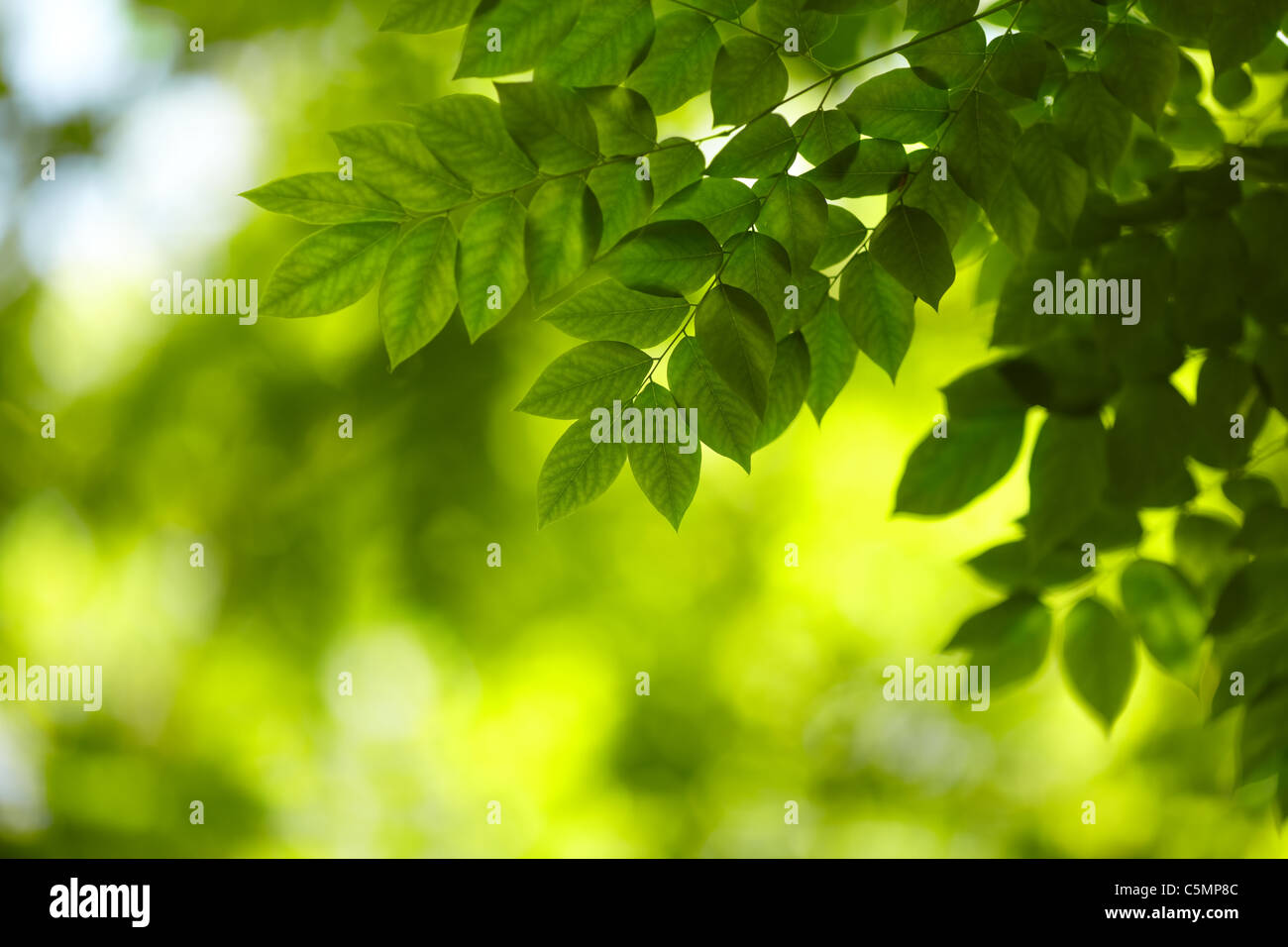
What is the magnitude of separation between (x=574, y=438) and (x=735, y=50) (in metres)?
0.25

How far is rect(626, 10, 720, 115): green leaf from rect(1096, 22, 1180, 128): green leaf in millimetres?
241

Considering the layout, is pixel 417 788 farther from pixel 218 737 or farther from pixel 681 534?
pixel 681 534

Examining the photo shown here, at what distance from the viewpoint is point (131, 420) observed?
1.97 meters

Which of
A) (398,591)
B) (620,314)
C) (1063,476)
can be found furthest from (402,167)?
(398,591)

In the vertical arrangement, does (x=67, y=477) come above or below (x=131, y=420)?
below

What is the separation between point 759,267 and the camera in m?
0.52

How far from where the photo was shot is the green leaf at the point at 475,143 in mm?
487

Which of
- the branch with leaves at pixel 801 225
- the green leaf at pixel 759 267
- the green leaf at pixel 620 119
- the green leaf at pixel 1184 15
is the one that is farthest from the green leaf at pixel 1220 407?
the green leaf at pixel 620 119

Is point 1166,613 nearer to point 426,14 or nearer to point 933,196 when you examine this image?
point 933,196

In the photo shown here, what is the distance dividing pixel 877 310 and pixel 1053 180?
125 millimetres

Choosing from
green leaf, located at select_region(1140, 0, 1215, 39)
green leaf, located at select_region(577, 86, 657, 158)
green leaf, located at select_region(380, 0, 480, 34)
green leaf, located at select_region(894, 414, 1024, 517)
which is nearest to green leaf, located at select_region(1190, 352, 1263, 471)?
green leaf, located at select_region(894, 414, 1024, 517)

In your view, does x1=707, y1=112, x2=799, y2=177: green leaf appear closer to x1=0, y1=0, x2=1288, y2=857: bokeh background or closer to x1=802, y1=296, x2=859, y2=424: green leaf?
x1=802, y1=296, x2=859, y2=424: green leaf

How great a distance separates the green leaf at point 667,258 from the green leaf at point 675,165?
0.15 feet
